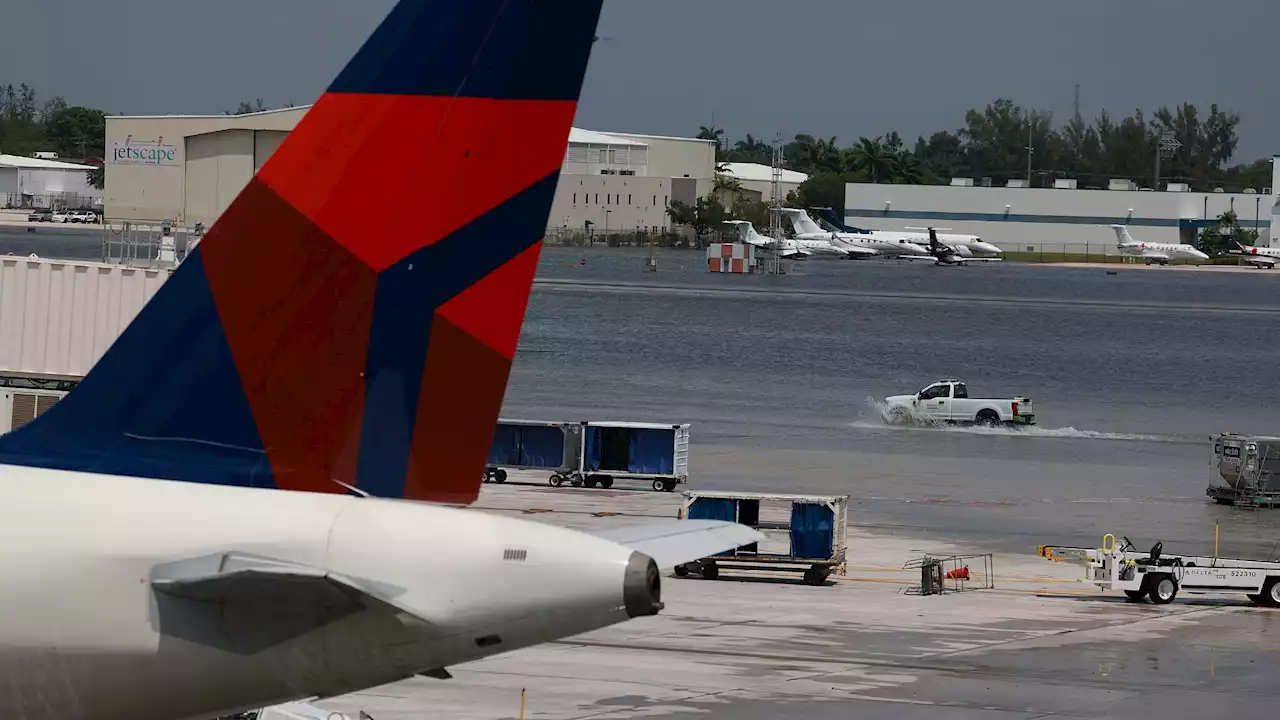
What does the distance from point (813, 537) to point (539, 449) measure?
20118 millimetres

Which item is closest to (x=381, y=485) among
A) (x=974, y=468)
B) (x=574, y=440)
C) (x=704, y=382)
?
(x=574, y=440)

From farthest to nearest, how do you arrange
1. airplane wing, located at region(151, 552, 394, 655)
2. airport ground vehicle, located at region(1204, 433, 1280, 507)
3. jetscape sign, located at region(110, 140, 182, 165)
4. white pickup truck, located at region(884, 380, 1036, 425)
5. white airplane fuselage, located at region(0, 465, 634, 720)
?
jetscape sign, located at region(110, 140, 182, 165) → white pickup truck, located at region(884, 380, 1036, 425) → airport ground vehicle, located at region(1204, 433, 1280, 507) → white airplane fuselage, located at region(0, 465, 634, 720) → airplane wing, located at region(151, 552, 394, 655)

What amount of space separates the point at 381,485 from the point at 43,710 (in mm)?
2569

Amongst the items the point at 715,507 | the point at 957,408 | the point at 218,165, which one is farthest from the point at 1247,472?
the point at 218,165

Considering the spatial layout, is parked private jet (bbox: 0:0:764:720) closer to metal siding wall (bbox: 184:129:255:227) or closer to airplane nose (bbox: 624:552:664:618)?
airplane nose (bbox: 624:552:664:618)

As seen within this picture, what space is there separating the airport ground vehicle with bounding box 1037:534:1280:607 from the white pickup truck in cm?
4512

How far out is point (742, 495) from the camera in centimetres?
4569

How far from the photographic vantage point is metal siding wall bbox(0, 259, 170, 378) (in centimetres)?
4562

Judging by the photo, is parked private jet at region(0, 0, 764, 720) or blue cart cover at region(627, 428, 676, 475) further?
blue cart cover at region(627, 428, 676, 475)

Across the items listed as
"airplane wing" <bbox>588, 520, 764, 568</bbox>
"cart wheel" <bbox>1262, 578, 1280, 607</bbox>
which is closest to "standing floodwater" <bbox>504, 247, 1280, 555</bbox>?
"cart wheel" <bbox>1262, 578, 1280, 607</bbox>

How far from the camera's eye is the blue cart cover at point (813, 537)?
4300 cm

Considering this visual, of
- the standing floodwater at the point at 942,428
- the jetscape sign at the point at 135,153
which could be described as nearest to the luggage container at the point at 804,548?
the standing floodwater at the point at 942,428

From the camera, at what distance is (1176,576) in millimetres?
40781

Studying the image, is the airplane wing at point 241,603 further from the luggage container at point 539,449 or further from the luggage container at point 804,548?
the luggage container at point 539,449
